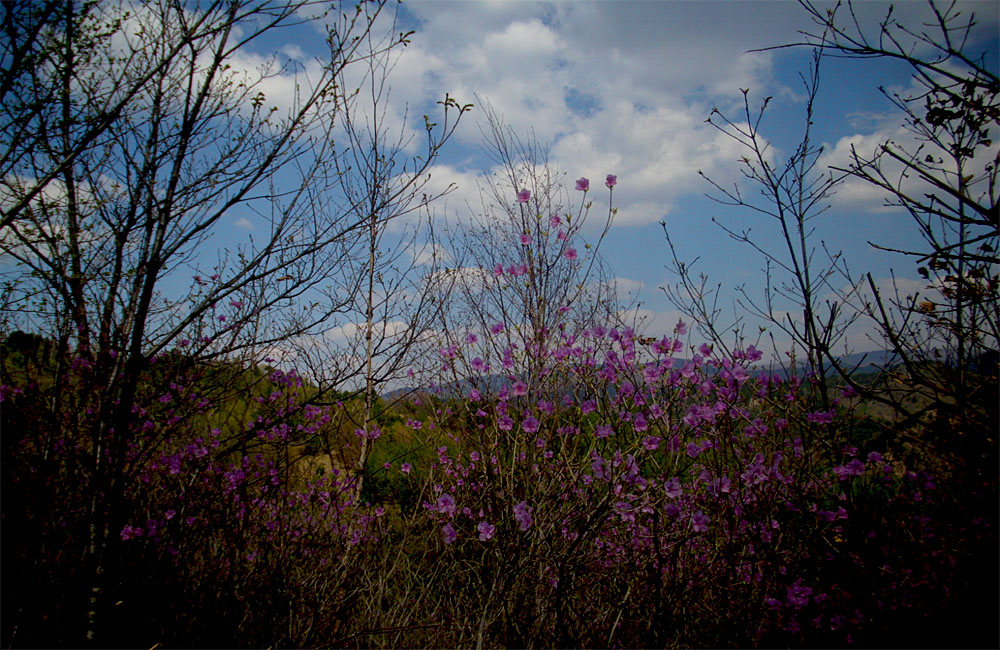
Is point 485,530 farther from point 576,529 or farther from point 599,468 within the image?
point 599,468

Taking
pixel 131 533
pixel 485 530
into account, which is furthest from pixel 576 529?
pixel 131 533

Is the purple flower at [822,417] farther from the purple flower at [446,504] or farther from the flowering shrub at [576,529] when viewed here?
the purple flower at [446,504]

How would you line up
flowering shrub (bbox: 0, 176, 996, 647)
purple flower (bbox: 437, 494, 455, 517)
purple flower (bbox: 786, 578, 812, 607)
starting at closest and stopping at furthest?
flowering shrub (bbox: 0, 176, 996, 647) < purple flower (bbox: 786, 578, 812, 607) < purple flower (bbox: 437, 494, 455, 517)

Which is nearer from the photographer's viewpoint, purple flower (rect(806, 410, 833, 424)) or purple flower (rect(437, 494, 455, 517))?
purple flower (rect(806, 410, 833, 424))

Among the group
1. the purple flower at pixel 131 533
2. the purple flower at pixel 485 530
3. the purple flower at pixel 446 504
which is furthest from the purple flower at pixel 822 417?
the purple flower at pixel 131 533

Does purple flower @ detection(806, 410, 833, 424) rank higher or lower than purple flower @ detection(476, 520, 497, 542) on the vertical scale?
higher

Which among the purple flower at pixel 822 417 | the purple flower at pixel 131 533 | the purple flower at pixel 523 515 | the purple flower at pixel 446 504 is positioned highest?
the purple flower at pixel 822 417

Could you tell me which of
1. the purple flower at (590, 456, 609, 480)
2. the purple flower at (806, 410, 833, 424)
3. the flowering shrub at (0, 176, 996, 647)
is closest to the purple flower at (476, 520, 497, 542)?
the flowering shrub at (0, 176, 996, 647)

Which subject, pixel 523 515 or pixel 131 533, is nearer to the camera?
pixel 523 515

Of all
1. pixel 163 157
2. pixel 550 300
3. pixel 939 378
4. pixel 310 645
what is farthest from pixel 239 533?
pixel 939 378

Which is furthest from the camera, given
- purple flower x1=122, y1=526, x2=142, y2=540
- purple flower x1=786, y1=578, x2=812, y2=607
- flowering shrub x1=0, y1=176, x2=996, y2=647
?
purple flower x1=122, y1=526, x2=142, y2=540

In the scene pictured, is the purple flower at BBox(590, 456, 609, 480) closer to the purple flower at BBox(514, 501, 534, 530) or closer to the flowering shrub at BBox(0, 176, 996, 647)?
the flowering shrub at BBox(0, 176, 996, 647)

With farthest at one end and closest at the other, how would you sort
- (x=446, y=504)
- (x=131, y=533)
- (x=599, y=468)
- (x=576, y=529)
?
1. (x=446, y=504)
2. (x=576, y=529)
3. (x=131, y=533)
4. (x=599, y=468)

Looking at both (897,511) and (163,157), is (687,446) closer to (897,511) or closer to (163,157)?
(897,511)
